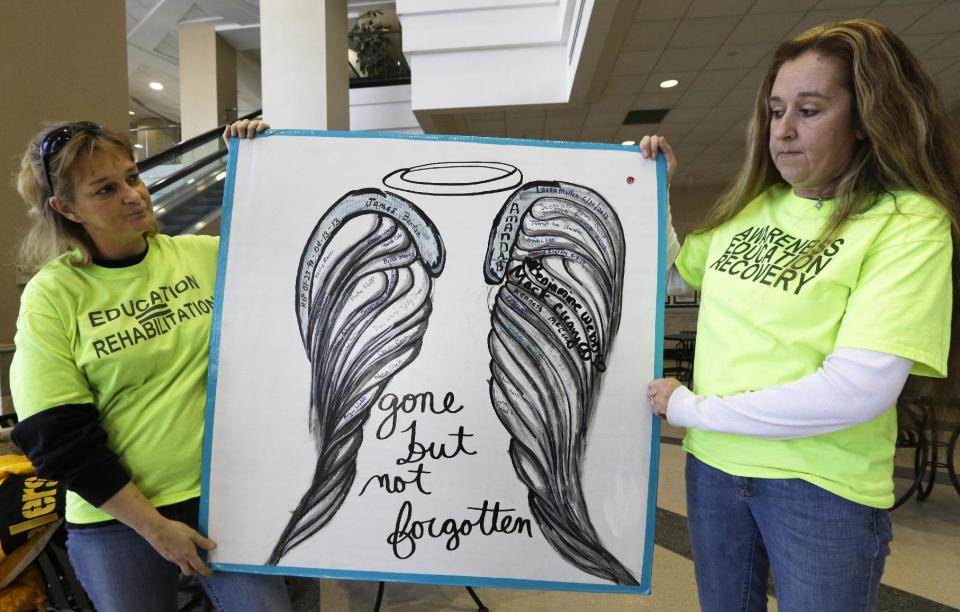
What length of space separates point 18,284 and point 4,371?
366 millimetres

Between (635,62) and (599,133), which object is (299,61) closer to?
(635,62)

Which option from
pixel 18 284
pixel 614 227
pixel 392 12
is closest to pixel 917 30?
pixel 614 227

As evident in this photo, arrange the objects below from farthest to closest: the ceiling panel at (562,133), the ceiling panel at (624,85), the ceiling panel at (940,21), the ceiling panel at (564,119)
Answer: the ceiling panel at (562,133)
the ceiling panel at (564,119)
the ceiling panel at (624,85)
the ceiling panel at (940,21)

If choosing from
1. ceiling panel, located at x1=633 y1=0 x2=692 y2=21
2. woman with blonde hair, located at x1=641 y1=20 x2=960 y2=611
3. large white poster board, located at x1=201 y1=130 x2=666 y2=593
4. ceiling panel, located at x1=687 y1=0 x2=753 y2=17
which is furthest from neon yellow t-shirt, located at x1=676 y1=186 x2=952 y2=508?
ceiling panel, located at x1=687 y1=0 x2=753 y2=17

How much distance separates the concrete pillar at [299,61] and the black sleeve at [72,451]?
18.0ft

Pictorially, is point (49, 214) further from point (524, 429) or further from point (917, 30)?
point (917, 30)

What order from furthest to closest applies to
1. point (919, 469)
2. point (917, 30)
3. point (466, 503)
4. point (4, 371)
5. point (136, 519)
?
point (917, 30) < point (919, 469) < point (4, 371) < point (466, 503) < point (136, 519)

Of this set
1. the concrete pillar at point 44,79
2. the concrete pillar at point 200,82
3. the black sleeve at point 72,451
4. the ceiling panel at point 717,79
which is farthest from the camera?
the concrete pillar at point 200,82

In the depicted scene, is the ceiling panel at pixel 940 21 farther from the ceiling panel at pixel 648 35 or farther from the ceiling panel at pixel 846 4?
the ceiling panel at pixel 648 35

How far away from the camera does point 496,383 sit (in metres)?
1.08

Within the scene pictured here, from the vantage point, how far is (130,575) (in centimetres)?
97

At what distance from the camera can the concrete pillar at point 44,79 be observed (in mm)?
2260

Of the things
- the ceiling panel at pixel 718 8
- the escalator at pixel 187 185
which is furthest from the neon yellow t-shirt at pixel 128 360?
the ceiling panel at pixel 718 8

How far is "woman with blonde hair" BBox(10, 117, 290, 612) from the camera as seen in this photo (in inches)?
35.8
